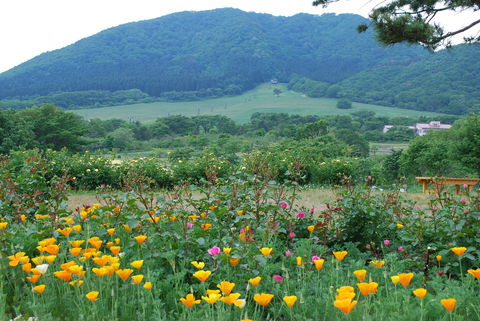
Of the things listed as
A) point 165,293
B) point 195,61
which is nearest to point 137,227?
point 165,293

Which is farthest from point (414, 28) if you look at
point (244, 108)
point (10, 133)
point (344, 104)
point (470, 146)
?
point (244, 108)

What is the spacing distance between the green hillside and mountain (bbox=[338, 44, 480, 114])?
336cm

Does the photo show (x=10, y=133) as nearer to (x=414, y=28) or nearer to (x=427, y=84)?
(x=414, y=28)

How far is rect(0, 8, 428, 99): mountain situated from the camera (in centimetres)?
10525

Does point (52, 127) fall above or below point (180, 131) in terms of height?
above

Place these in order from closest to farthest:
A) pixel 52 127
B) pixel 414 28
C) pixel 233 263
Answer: pixel 233 263, pixel 414 28, pixel 52 127

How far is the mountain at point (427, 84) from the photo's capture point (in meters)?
72.8

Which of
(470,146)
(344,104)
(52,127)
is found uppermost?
(52,127)

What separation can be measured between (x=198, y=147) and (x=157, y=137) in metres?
12.5

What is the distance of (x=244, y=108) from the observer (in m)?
97.2

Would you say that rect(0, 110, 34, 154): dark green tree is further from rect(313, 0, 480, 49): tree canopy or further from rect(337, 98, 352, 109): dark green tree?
rect(337, 98, 352, 109): dark green tree

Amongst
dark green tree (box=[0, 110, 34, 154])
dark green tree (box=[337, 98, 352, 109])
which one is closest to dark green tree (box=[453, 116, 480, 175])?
dark green tree (box=[0, 110, 34, 154])

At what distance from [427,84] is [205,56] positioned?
68.6 metres

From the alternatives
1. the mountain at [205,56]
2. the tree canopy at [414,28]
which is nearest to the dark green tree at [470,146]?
the tree canopy at [414,28]
